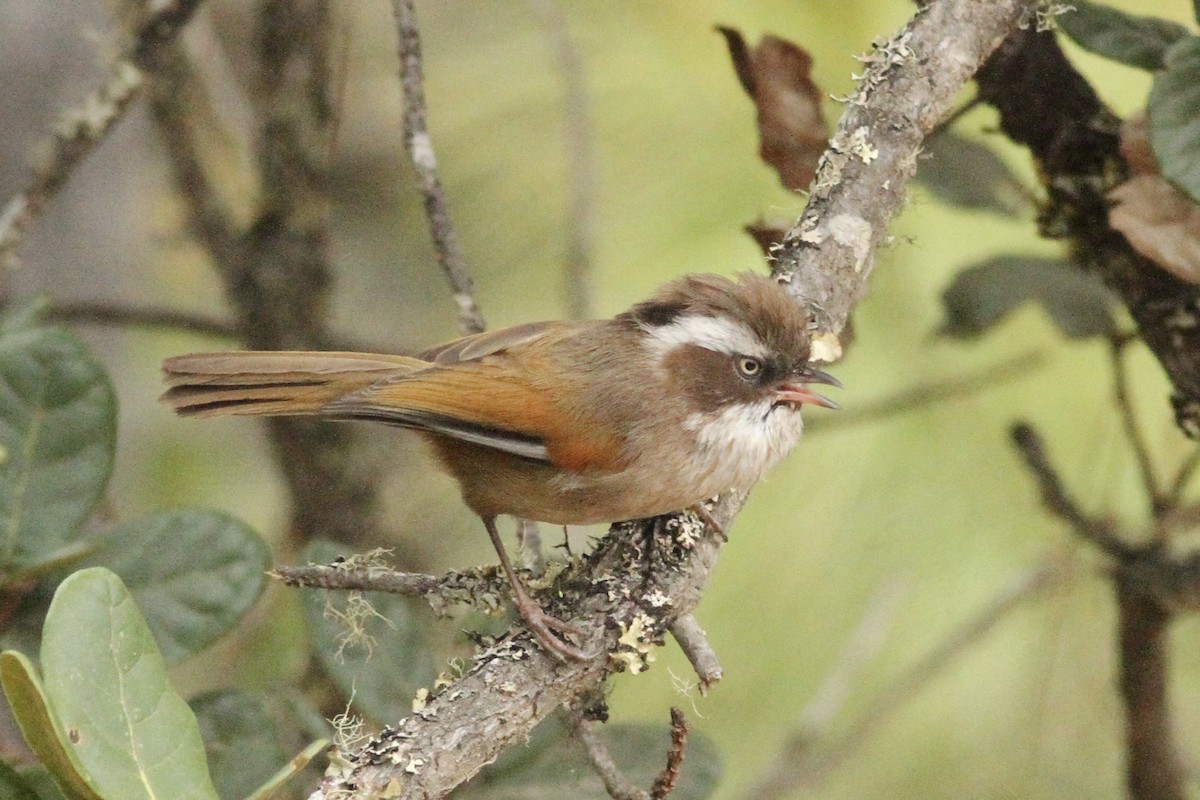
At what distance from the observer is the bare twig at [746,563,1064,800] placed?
3760mm

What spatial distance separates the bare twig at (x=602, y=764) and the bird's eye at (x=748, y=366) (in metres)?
0.87

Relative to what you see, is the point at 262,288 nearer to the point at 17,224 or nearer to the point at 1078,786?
the point at 17,224

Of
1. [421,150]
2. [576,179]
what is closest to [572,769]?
[421,150]

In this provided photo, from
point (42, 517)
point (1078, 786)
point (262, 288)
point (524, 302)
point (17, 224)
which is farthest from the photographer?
point (524, 302)

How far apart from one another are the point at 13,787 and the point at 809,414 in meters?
3.31

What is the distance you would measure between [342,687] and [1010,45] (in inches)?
82.6

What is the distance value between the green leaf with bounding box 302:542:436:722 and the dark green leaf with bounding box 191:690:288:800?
220 mm

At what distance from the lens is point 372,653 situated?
2.84 meters

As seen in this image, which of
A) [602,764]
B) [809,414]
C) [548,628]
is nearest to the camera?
[548,628]

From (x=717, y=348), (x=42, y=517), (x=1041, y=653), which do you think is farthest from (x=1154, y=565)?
(x=42, y=517)

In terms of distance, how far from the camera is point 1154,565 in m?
3.25

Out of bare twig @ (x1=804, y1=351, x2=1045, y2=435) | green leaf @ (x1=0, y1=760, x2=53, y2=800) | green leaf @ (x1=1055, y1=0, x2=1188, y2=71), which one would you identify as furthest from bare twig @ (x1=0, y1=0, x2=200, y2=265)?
bare twig @ (x1=804, y1=351, x2=1045, y2=435)

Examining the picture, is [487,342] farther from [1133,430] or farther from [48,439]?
[1133,430]

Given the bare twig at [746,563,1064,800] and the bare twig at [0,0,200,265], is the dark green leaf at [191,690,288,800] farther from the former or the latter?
the bare twig at [746,563,1064,800]
